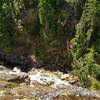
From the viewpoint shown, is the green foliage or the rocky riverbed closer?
the rocky riverbed

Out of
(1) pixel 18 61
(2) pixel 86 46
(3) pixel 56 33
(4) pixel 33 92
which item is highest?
(4) pixel 33 92

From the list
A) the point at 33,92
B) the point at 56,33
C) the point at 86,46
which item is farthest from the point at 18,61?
the point at 33,92

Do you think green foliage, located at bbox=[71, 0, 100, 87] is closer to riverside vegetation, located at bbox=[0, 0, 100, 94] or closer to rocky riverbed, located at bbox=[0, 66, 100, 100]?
riverside vegetation, located at bbox=[0, 0, 100, 94]

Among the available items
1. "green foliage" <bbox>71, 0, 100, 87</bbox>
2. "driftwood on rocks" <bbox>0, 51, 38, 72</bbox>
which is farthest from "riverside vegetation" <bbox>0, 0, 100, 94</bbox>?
"driftwood on rocks" <bbox>0, 51, 38, 72</bbox>

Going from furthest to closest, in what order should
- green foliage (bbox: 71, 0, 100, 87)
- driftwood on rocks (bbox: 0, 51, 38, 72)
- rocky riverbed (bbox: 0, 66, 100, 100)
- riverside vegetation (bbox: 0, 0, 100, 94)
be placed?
driftwood on rocks (bbox: 0, 51, 38, 72) < riverside vegetation (bbox: 0, 0, 100, 94) < green foliage (bbox: 71, 0, 100, 87) < rocky riverbed (bbox: 0, 66, 100, 100)

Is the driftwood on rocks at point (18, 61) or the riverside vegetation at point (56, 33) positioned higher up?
the riverside vegetation at point (56, 33)

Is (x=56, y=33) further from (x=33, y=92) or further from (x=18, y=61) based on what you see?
(x=33, y=92)

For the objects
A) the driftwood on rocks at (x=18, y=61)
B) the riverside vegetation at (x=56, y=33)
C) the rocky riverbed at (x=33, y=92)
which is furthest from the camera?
the driftwood on rocks at (x=18, y=61)

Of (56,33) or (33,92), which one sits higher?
(33,92)

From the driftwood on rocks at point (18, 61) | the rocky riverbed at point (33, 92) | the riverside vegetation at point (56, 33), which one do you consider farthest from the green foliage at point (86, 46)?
the rocky riverbed at point (33, 92)

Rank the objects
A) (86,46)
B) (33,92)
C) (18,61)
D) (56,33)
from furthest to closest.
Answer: (18,61) < (56,33) < (86,46) < (33,92)

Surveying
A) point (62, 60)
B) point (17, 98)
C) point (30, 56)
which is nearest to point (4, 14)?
point (30, 56)

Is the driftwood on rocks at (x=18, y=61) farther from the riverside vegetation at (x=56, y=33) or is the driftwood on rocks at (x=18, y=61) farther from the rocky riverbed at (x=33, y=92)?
the rocky riverbed at (x=33, y=92)

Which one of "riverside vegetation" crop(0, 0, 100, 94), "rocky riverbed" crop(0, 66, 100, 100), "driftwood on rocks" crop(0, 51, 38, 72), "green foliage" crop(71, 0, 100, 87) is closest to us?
"rocky riverbed" crop(0, 66, 100, 100)
